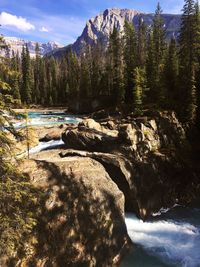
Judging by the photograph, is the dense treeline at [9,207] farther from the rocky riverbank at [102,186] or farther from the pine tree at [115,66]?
the pine tree at [115,66]

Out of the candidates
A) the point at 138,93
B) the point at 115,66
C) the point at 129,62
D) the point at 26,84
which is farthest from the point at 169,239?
the point at 26,84

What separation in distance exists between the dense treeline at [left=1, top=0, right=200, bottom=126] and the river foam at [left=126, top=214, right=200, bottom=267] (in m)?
13.8

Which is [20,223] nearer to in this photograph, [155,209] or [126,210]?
[126,210]

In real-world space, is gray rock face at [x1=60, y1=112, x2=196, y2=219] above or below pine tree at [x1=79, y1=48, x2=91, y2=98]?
below

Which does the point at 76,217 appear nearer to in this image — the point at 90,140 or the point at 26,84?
the point at 90,140

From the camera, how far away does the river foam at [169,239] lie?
19375mm

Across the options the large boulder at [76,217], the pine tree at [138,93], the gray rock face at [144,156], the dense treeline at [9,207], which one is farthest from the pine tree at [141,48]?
the dense treeline at [9,207]

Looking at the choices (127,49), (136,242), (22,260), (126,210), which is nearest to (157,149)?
(126,210)

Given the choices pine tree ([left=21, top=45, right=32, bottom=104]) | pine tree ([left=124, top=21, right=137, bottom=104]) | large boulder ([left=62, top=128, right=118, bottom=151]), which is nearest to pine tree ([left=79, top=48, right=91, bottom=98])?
pine tree ([left=124, top=21, right=137, bottom=104])

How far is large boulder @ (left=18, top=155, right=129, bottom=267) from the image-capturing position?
1530cm

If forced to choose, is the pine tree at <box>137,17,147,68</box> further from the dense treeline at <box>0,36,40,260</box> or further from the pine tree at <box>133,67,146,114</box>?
the dense treeline at <box>0,36,40,260</box>

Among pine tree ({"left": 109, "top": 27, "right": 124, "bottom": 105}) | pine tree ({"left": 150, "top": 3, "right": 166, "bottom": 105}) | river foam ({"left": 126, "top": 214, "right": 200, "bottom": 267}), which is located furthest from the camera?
pine tree ({"left": 109, "top": 27, "right": 124, "bottom": 105})

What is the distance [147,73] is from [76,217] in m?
38.6

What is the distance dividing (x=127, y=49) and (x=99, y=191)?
49832 millimetres
